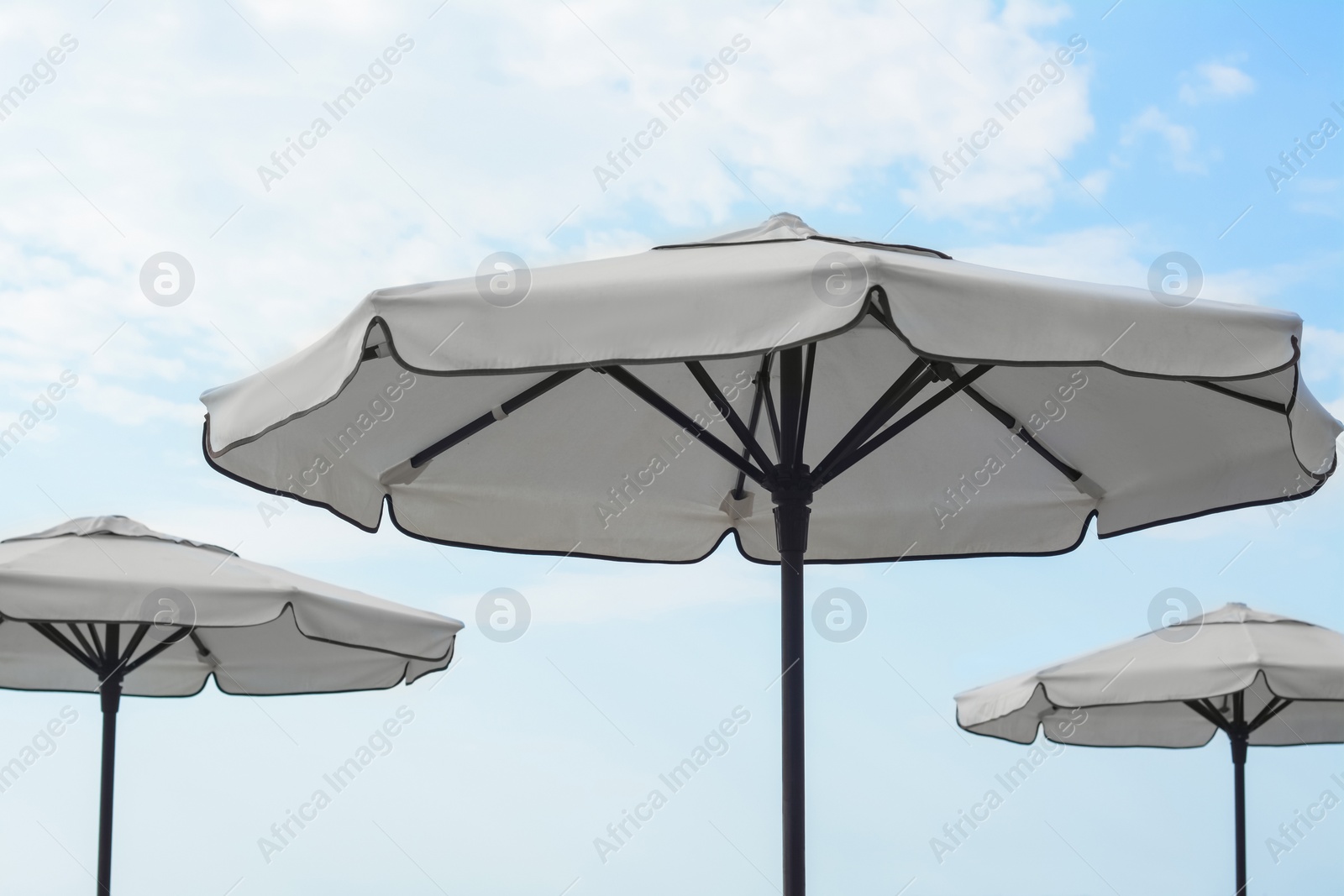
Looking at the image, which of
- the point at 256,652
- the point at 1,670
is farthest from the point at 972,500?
the point at 1,670

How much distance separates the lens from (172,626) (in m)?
4.82

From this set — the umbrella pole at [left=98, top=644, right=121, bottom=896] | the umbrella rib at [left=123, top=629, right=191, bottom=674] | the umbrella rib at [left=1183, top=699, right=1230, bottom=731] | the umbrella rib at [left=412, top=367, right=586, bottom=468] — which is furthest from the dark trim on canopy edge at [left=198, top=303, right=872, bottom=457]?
the umbrella rib at [left=1183, top=699, right=1230, bottom=731]

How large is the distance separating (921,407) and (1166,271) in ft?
2.27

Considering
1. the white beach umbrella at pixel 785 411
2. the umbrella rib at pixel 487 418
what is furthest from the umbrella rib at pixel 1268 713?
the umbrella rib at pixel 487 418

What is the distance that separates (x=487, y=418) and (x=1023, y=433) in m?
1.77

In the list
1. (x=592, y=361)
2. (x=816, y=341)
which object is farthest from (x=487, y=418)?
(x=816, y=341)

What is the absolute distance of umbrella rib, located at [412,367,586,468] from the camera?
3.55 meters

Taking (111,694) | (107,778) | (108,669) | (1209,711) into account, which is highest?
(1209,711)

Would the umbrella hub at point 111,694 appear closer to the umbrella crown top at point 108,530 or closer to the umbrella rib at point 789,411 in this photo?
the umbrella crown top at point 108,530

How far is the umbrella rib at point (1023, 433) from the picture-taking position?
12.8 ft

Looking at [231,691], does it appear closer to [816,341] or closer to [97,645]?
[97,645]

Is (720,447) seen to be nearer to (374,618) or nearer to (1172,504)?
(1172,504)

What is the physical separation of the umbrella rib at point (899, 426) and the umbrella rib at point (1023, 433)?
2.39 ft

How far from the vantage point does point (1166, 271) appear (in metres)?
3.06
